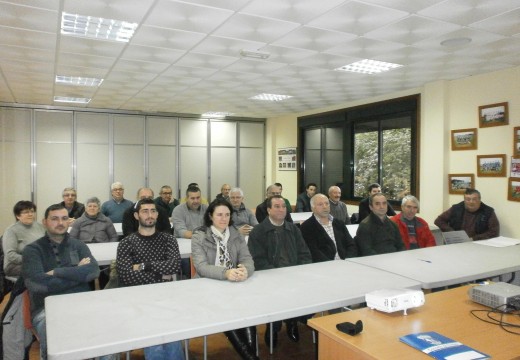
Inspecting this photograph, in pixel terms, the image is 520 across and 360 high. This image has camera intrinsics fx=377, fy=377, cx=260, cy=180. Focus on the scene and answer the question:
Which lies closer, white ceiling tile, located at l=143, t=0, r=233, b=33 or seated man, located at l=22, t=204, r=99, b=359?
seated man, located at l=22, t=204, r=99, b=359

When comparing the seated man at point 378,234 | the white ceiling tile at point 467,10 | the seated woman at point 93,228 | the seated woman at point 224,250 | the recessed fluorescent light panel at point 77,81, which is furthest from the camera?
the recessed fluorescent light panel at point 77,81

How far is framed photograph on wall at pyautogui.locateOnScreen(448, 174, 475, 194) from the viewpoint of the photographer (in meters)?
5.40

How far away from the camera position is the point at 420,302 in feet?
6.60

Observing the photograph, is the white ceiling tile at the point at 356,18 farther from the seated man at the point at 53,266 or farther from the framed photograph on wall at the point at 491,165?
the framed photograph on wall at the point at 491,165

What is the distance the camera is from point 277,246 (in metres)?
3.21

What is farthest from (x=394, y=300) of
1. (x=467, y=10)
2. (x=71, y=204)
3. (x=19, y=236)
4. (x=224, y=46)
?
(x=71, y=204)

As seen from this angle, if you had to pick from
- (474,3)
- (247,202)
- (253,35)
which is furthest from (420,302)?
(247,202)

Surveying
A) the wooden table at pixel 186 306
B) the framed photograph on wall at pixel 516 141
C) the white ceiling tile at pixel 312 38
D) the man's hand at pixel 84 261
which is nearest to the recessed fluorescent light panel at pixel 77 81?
the white ceiling tile at pixel 312 38

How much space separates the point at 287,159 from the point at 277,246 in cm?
627

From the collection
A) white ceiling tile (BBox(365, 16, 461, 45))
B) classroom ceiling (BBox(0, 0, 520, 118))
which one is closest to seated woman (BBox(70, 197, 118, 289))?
classroom ceiling (BBox(0, 0, 520, 118))

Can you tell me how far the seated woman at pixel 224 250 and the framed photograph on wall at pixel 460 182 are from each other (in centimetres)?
404

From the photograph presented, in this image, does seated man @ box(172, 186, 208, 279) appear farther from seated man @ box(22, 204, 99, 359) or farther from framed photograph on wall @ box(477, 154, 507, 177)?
framed photograph on wall @ box(477, 154, 507, 177)

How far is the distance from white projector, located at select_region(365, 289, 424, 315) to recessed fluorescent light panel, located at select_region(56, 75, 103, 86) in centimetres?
514

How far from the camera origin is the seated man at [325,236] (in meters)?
3.54
